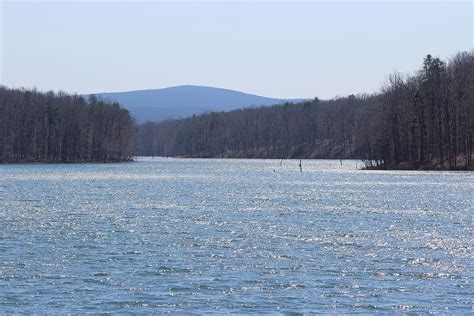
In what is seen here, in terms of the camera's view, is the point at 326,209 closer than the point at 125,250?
No

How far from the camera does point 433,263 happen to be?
28.6 meters

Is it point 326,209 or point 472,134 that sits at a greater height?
point 472,134

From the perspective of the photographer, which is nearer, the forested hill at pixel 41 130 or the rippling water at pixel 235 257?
the rippling water at pixel 235 257

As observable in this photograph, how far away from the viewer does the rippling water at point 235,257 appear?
71.9 ft

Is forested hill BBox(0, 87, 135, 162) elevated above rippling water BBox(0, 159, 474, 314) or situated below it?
above

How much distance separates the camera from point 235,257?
29.8 metres

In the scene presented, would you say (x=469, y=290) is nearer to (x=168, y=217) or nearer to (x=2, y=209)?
(x=168, y=217)

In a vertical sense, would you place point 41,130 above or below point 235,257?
above

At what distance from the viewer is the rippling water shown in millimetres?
21922

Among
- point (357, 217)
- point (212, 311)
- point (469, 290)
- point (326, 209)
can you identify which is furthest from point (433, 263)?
point (326, 209)

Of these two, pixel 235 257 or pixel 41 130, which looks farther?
pixel 41 130

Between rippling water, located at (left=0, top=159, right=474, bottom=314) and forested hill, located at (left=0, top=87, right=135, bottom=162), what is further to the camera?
forested hill, located at (left=0, top=87, right=135, bottom=162)

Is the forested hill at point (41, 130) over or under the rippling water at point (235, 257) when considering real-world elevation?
over

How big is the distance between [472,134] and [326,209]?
61.5 metres
